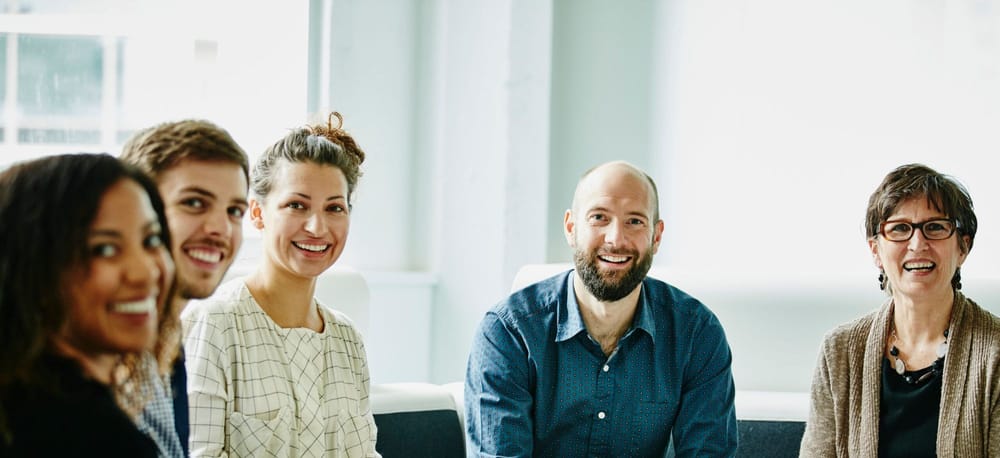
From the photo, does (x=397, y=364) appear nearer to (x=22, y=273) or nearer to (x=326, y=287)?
(x=326, y=287)

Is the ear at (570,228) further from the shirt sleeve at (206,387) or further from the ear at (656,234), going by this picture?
the shirt sleeve at (206,387)

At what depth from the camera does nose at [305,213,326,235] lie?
6.64 feet

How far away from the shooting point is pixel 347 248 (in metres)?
3.88

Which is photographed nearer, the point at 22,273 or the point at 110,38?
the point at 22,273

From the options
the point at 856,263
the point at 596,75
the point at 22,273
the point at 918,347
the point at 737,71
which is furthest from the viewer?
the point at 596,75

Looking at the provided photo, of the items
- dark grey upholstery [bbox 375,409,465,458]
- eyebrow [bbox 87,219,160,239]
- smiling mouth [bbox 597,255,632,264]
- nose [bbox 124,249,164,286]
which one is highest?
eyebrow [bbox 87,219,160,239]

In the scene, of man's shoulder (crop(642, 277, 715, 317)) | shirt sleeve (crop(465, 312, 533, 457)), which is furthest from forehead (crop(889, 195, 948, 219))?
shirt sleeve (crop(465, 312, 533, 457))

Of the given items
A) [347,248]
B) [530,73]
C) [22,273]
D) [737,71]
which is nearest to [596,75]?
[530,73]

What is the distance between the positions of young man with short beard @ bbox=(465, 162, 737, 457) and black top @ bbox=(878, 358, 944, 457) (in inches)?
12.9

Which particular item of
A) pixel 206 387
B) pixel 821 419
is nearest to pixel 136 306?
pixel 206 387

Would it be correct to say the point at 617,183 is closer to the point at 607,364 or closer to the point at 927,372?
the point at 607,364

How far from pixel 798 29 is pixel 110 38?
2.36 meters

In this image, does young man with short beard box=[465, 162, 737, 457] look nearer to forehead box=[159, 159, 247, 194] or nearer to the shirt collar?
the shirt collar

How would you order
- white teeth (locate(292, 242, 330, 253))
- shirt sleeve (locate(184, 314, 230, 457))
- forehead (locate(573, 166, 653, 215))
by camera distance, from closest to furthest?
shirt sleeve (locate(184, 314, 230, 457)) < white teeth (locate(292, 242, 330, 253)) < forehead (locate(573, 166, 653, 215))
